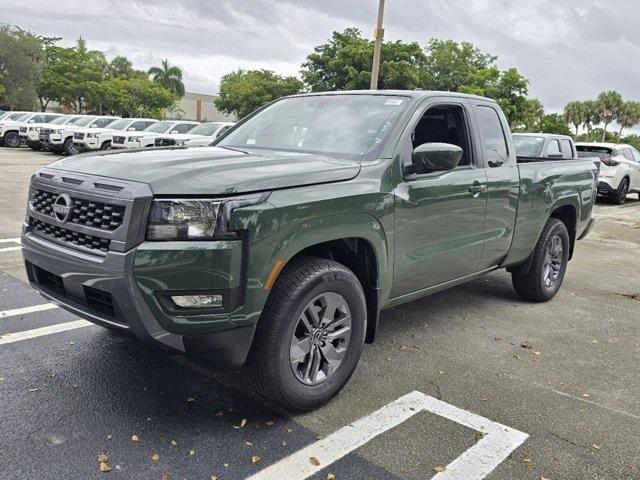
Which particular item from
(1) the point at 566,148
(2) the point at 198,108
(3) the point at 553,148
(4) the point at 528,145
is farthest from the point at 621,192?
(2) the point at 198,108

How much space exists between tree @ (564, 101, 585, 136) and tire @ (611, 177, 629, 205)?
59598 mm

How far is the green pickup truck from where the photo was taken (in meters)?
2.95

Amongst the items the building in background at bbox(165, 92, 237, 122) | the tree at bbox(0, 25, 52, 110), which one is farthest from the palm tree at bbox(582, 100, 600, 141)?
the tree at bbox(0, 25, 52, 110)

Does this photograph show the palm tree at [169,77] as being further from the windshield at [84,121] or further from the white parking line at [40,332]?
the white parking line at [40,332]

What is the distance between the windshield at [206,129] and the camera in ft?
61.7

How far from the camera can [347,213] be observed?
3477 millimetres

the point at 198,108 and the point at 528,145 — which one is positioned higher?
the point at 198,108

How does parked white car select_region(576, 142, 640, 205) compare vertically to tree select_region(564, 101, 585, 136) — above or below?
below

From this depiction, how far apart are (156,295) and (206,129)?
55.3 feet

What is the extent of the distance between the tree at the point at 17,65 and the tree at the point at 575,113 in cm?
5669

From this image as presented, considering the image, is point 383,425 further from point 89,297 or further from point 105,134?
point 105,134

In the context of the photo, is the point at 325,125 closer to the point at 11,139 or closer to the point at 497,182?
the point at 497,182

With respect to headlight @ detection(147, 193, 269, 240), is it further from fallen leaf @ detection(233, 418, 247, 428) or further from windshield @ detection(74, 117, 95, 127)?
windshield @ detection(74, 117, 95, 127)

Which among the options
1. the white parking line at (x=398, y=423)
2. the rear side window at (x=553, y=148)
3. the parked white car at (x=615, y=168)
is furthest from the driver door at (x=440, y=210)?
the parked white car at (x=615, y=168)
